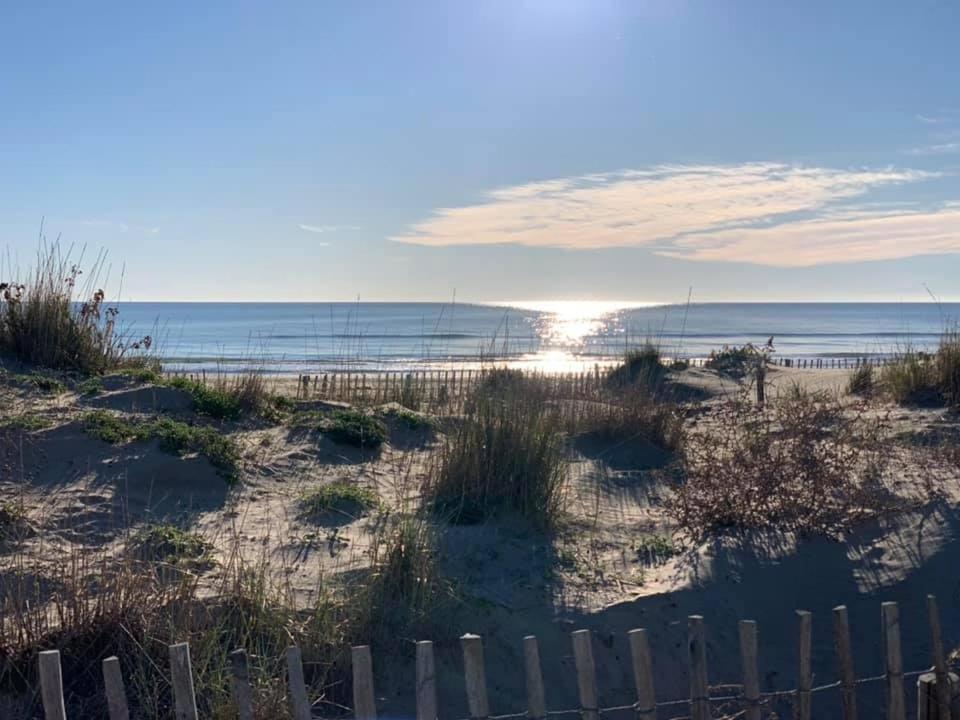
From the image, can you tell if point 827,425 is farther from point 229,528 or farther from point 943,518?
point 229,528

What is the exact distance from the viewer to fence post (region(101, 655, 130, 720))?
11.0 ft

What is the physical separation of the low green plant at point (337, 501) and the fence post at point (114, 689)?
138 inches

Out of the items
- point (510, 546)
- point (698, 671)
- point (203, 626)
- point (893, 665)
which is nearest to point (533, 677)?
point (698, 671)

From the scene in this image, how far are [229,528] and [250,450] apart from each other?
217 cm

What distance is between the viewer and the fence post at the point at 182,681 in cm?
338

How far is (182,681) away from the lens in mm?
3400

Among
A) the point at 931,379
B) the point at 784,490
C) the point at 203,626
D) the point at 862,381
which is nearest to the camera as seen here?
the point at 203,626

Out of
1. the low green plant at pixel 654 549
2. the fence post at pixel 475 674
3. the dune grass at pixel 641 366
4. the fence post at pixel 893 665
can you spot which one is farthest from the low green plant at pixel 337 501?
the dune grass at pixel 641 366

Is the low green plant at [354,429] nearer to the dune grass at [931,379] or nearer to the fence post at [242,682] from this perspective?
the fence post at [242,682]

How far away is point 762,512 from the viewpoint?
264 inches

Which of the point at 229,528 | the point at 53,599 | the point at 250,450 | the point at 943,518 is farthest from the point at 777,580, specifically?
the point at 250,450

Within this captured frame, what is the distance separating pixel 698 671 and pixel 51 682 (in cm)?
270

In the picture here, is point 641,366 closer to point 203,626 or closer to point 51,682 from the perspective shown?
point 203,626

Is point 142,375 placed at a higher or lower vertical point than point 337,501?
higher
